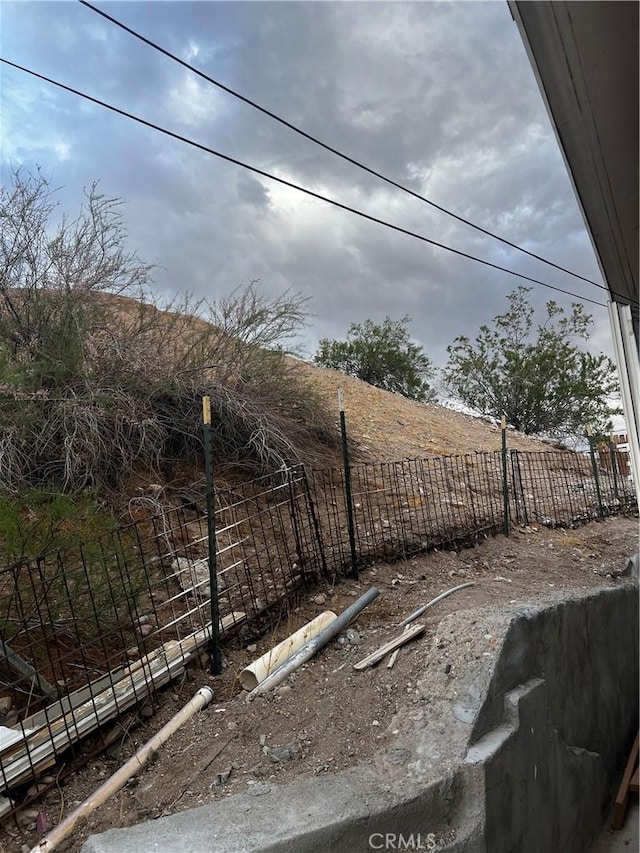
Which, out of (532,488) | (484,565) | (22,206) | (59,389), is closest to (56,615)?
(59,389)

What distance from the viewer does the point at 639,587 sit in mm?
6418

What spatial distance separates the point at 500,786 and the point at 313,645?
145cm

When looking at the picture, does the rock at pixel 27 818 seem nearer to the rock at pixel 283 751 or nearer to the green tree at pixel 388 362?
the rock at pixel 283 751

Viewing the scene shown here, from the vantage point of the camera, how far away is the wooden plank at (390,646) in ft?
12.5

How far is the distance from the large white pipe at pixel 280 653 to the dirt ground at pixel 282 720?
0.14 metres

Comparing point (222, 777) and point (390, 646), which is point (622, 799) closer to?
point (390, 646)

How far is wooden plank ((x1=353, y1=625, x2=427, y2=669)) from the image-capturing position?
149 inches

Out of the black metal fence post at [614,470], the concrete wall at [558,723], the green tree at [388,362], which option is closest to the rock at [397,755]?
the concrete wall at [558,723]

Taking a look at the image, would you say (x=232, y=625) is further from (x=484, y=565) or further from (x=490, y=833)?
(x=484, y=565)

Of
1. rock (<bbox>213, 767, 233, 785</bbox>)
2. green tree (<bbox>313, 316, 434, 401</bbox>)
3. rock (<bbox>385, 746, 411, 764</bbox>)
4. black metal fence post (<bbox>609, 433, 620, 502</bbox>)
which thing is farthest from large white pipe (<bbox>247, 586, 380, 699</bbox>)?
green tree (<bbox>313, 316, 434, 401</bbox>)

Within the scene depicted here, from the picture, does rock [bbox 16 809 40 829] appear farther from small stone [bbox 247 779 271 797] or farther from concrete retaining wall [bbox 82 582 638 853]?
small stone [bbox 247 779 271 797]

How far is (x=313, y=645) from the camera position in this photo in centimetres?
407

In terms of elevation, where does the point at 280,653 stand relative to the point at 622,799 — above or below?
above

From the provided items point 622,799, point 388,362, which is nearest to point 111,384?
point 622,799
